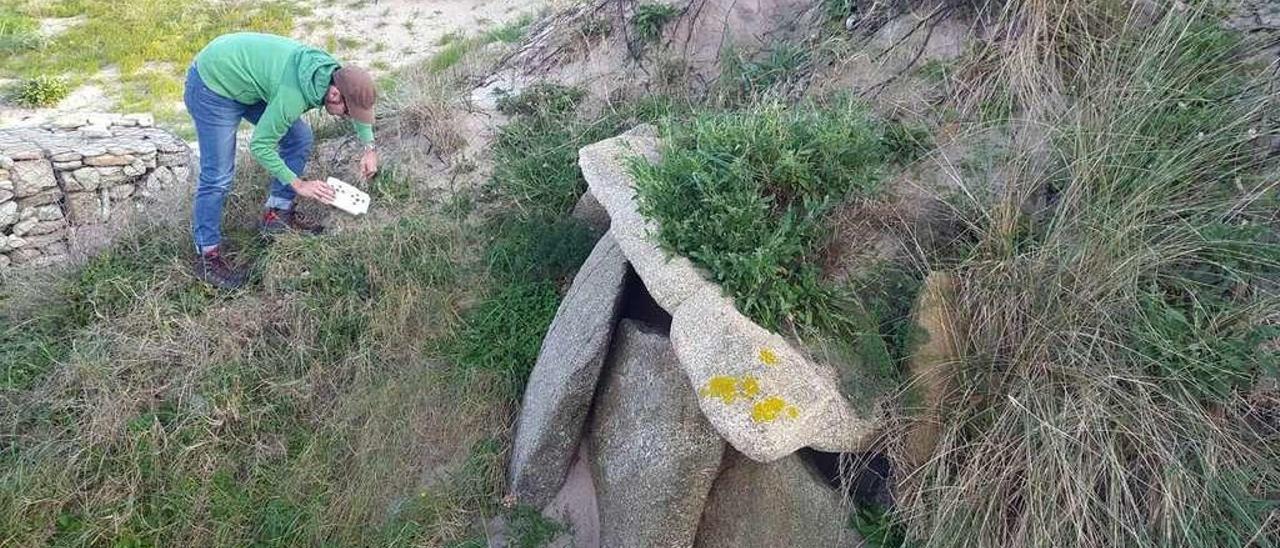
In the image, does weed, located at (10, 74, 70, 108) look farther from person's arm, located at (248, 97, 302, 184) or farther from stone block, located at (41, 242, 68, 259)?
person's arm, located at (248, 97, 302, 184)

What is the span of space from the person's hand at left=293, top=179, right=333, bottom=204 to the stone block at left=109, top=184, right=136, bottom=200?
149cm

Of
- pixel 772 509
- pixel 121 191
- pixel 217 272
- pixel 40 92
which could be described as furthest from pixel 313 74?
pixel 40 92

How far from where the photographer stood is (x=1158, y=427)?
259cm

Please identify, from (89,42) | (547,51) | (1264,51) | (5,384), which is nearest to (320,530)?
(5,384)

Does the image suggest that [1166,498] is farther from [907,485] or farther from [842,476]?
[842,476]

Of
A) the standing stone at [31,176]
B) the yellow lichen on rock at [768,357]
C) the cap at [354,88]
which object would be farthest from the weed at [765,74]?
the standing stone at [31,176]

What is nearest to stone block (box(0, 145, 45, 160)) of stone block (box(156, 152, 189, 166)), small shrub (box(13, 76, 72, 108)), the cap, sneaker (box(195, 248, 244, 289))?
stone block (box(156, 152, 189, 166))

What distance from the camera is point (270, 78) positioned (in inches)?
182

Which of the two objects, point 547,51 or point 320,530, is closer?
point 320,530

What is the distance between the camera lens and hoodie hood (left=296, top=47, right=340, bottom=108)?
14.8 feet

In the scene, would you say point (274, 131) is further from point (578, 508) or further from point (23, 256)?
point (578, 508)

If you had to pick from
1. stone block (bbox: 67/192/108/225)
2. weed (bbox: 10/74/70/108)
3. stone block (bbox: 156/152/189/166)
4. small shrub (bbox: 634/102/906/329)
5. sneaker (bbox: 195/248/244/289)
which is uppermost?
small shrub (bbox: 634/102/906/329)

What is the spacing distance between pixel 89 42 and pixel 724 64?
6.72 metres

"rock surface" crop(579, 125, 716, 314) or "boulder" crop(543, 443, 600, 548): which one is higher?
"rock surface" crop(579, 125, 716, 314)
